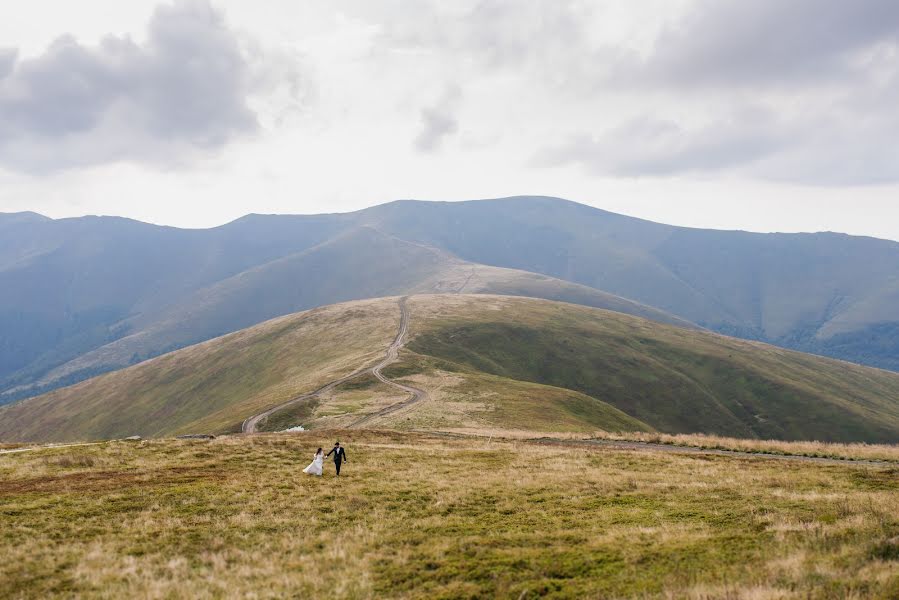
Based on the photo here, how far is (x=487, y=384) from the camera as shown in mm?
99062

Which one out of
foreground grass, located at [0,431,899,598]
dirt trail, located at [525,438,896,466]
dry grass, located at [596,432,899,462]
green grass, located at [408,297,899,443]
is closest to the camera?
foreground grass, located at [0,431,899,598]

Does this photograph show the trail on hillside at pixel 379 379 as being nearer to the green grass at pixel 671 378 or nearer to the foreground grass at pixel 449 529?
the green grass at pixel 671 378

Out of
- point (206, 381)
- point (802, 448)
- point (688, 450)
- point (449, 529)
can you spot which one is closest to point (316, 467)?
point (449, 529)

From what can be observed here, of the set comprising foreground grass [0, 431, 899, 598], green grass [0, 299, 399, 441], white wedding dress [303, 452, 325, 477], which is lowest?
green grass [0, 299, 399, 441]

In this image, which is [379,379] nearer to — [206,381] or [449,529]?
[449,529]

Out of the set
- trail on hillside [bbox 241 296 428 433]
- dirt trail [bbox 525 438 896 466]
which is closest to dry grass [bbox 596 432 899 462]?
dirt trail [bbox 525 438 896 466]

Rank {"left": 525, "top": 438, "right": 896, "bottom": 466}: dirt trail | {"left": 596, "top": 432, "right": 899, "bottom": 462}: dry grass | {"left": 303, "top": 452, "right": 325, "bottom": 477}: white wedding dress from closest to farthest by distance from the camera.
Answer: {"left": 303, "top": 452, "right": 325, "bottom": 477}: white wedding dress → {"left": 525, "top": 438, "right": 896, "bottom": 466}: dirt trail → {"left": 596, "top": 432, "right": 899, "bottom": 462}: dry grass

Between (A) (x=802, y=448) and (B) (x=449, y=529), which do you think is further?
(A) (x=802, y=448)

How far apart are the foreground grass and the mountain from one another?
52.8m

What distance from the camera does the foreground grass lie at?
14.5 m

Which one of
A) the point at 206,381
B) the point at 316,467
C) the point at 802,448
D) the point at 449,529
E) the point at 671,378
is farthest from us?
the point at 206,381

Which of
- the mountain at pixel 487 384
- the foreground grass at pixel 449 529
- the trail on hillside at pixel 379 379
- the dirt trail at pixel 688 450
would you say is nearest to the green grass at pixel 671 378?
the mountain at pixel 487 384

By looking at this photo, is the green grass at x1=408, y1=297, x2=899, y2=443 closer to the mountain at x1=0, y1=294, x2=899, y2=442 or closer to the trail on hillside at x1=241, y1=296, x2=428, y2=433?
the mountain at x1=0, y1=294, x2=899, y2=442

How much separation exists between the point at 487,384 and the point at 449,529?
79049mm
